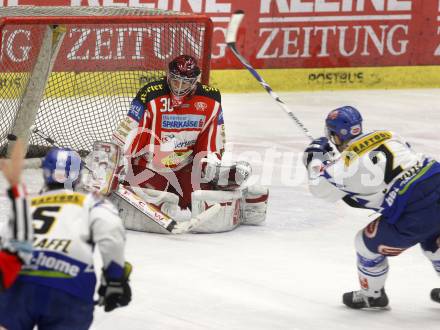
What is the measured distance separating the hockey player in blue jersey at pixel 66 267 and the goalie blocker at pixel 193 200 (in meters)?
2.57

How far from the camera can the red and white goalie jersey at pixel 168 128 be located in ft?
23.1

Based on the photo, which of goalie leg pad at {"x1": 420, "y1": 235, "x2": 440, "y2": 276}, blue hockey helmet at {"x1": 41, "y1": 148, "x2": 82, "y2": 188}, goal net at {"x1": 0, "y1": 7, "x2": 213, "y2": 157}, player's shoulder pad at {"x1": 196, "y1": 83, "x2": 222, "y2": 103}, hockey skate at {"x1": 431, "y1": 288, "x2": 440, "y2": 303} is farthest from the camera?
goal net at {"x1": 0, "y1": 7, "x2": 213, "y2": 157}

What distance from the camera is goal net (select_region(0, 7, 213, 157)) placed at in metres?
7.86

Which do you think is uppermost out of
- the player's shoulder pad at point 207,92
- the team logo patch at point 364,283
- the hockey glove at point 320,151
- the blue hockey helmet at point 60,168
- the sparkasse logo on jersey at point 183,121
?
the blue hockey helmet at point 60,168

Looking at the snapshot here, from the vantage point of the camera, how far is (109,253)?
155 inches

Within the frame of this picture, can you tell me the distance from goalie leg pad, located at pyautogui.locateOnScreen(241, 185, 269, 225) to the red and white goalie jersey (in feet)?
0.95

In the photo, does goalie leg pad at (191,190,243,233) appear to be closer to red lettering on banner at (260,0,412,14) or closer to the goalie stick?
the goalie stick

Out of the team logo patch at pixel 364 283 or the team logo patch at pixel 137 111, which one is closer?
the team logo patch at pixel 364 283

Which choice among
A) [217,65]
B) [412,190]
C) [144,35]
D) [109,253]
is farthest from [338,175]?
[217,65]

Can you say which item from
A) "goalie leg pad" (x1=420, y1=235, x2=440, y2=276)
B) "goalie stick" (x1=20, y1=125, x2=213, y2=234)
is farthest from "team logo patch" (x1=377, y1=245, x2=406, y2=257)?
"goalie stick" (x1=20, y1=125, x2=213, y2=234)

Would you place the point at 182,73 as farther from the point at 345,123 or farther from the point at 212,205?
the point at 345,123

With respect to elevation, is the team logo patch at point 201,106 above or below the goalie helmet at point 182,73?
below

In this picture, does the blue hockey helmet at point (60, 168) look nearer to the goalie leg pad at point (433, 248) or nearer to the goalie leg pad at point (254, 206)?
the goalie leg pad at point (433, 248)

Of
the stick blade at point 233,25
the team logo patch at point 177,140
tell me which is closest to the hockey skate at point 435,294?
the team logo patch at point 177,140
